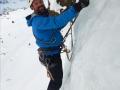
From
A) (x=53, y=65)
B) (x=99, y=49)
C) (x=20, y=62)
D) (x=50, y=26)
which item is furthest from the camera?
(x=20, y=62)

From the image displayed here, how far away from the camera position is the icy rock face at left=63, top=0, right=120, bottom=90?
3980 mm

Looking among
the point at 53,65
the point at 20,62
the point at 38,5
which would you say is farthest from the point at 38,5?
the point at 20,62

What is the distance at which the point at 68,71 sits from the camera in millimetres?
6676

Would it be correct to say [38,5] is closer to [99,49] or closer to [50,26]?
[50,26]

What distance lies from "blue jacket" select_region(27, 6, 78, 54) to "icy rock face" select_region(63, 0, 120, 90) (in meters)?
0.39

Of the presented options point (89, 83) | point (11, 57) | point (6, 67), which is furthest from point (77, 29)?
point (11, 57)

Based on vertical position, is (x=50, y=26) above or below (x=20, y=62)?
above

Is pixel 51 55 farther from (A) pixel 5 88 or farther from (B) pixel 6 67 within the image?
(B) pixel 6 67

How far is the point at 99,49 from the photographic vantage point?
444cm

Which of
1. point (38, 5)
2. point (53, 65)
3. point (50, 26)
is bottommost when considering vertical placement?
point (53, 65)

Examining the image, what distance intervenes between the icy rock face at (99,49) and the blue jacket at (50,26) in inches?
15.2

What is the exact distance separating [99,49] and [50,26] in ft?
4.62

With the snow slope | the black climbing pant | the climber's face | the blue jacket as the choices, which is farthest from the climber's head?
the snow slope

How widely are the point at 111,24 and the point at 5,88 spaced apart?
8.36 m
